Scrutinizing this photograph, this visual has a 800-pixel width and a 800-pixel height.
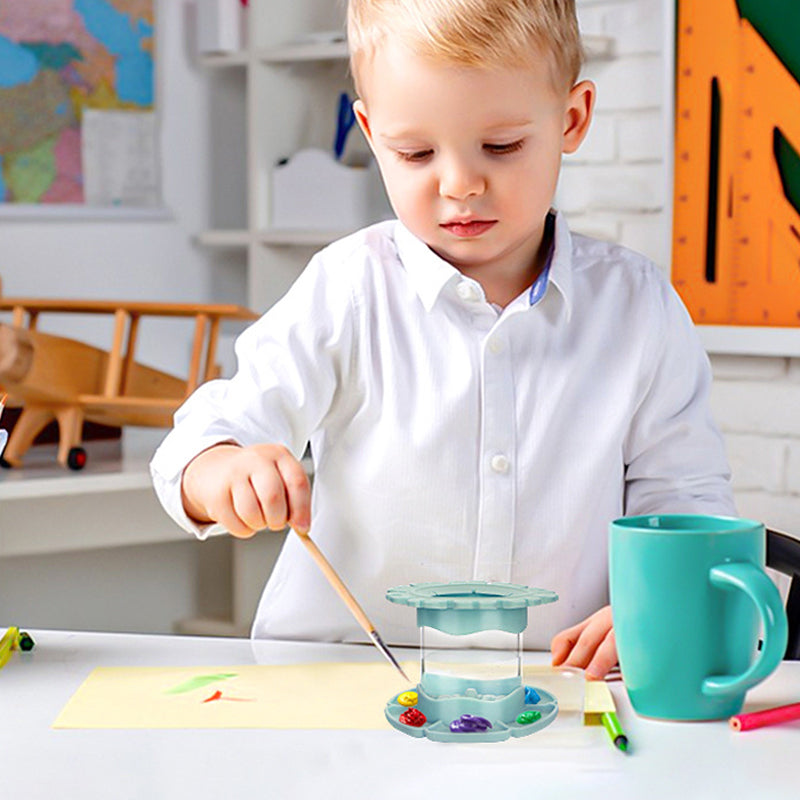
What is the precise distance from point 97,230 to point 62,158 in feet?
0.49

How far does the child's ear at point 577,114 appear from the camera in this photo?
112 cm

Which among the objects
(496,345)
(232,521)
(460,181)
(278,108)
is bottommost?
(232,521)

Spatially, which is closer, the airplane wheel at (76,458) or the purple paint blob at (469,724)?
the purple paint blob at (469,724)

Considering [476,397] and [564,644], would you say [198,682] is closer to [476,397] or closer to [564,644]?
[564,644]

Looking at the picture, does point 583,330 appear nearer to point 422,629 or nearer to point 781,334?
point 422,629

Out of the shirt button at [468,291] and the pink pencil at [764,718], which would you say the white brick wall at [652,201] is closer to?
the shirt button at [468,291]

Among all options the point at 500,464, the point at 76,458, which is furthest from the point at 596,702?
the point at 76,458

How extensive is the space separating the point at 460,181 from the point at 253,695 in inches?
14.9

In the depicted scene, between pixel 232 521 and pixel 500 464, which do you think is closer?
pixel 232 521

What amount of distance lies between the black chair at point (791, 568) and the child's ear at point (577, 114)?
0.43 m

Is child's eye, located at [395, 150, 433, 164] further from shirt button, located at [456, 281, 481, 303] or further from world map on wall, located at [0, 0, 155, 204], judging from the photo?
world map on wall, located at [0, 0, 155, 204]

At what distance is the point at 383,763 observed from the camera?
746 millimetres

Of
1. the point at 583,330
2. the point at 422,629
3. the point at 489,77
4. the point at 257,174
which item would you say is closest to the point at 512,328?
the point at 583,330

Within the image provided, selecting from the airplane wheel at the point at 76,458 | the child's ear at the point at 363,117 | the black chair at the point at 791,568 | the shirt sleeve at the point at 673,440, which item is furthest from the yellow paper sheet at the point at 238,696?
the airplane wheel at the point at 76,458
